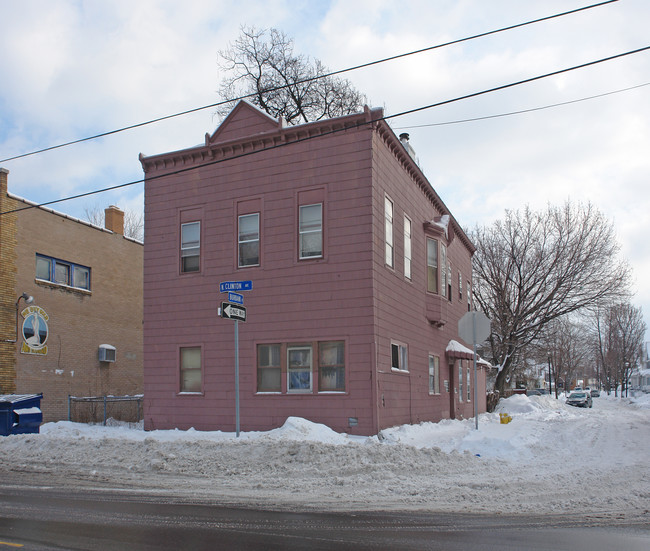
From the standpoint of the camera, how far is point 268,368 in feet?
57.4

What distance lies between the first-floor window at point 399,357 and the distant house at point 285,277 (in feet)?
0.24

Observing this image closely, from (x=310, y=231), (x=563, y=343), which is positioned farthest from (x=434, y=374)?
(x=563, y=343)

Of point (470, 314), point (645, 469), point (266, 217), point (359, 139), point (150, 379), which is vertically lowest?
point (645, 469)

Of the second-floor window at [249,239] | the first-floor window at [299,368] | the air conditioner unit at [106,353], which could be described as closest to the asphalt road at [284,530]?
the first-floor window at [299,368]

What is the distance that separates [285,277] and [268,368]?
96.5 inches

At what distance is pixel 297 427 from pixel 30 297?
13.2 meters

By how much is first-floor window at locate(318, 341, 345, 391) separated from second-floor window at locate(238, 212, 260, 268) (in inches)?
123

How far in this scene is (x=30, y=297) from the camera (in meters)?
23.4

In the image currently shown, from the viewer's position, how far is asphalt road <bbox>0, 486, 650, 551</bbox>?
22.1ft

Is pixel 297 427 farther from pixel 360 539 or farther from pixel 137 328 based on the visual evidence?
pixel 137 328

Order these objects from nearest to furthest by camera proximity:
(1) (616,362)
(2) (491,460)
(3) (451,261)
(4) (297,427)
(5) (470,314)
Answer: (2) (491,460) → (4) (297,427) → (5) (470,314) → (3) (451,261) → (1) (616,362)

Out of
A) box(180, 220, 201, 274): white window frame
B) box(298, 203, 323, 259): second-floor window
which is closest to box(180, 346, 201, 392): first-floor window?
box(180, 220, 201, 274): white window frame

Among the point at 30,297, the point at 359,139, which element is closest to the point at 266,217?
the point at 359,139

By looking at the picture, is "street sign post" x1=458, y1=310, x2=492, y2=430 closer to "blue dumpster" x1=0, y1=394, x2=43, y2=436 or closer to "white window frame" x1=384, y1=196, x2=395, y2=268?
"white window frame" x1=384, y1=196, x2=395, y2=268
